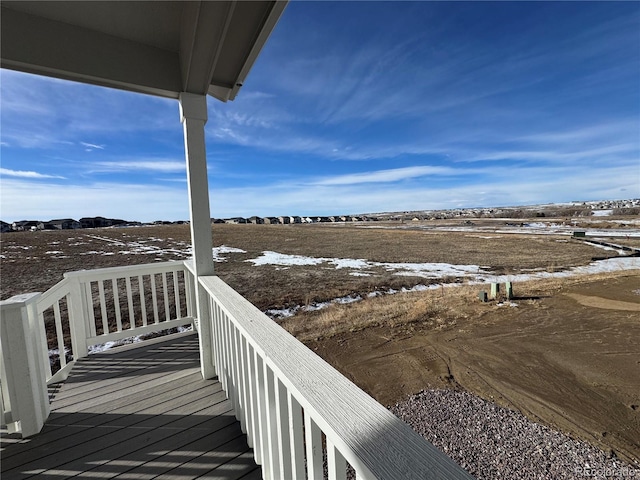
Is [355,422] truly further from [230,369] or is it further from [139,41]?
[139,41]

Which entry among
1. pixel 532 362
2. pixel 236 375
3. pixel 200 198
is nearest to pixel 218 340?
pixel 236 375

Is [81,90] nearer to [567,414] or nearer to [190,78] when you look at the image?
[190,78]

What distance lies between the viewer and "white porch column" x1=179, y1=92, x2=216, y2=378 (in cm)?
206

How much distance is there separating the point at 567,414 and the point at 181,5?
512 centimetres

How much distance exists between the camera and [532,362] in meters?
4.26

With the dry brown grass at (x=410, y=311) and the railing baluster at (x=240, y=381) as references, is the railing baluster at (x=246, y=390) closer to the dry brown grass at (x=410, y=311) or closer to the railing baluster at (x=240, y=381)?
the railing baluster at (x=240, y=381)

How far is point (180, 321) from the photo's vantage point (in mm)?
3123

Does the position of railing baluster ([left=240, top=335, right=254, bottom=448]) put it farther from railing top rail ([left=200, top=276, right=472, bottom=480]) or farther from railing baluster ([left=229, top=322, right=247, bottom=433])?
railing top rail ([left=200, top=276, right=472, bottom=480])

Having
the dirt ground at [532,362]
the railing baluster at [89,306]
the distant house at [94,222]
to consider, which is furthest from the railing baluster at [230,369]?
the distant house at [94,222]

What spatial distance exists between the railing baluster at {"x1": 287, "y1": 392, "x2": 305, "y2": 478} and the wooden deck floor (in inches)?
26.4

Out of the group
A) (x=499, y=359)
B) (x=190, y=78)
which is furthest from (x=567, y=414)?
(x=190, y=78)

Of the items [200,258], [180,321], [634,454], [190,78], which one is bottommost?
[634,454]

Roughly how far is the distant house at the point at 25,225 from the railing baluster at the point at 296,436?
164 ft

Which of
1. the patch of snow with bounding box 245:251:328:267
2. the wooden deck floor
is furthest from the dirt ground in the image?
the patch of snow with bounding box 245:251:328:267
